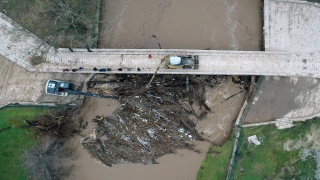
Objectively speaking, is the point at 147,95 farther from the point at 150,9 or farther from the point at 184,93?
the point at 150,9

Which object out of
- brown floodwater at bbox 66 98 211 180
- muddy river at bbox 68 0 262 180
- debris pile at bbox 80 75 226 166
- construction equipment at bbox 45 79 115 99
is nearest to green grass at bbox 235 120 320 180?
muddy river at bbox 68 0 262 180

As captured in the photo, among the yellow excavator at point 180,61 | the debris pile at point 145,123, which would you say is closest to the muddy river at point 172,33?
the debris pile at point 145,123

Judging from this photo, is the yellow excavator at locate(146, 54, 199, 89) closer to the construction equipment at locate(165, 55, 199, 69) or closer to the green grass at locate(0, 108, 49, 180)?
the construction equipment at locate(165, 55, 199, 69)

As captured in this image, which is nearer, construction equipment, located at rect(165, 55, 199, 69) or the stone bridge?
construction equipment, located at rect(165, 55, 199, 69)

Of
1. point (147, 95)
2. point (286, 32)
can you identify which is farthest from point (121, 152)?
point (286, 32)

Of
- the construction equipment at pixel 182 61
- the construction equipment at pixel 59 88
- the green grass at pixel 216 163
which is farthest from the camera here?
the green grass at pixel 216 163

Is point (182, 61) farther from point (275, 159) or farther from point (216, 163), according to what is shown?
point (275, 159)

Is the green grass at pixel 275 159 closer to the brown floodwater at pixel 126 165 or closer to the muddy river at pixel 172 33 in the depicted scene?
the muddy river at pixel 172 33
